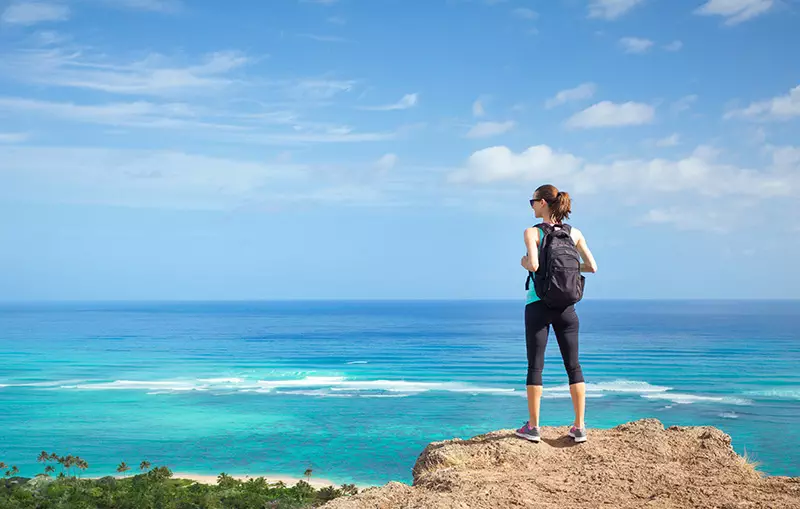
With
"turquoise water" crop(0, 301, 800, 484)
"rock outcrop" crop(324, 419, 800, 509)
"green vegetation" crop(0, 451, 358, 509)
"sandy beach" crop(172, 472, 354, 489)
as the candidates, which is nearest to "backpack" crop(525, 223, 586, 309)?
"rock outcrop" crop(324, 419, 800, 509)

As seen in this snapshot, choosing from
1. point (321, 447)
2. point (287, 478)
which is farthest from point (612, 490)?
point (321, 447)

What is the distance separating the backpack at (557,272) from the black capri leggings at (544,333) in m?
0.11

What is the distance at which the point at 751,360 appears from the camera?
1961 inches

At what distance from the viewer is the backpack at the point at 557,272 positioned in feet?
19.5

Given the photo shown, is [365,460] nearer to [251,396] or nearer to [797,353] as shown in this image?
[251,396]

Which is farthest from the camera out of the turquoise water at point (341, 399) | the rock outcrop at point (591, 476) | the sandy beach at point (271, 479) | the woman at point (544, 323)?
the turquoise water at point (341, 399)

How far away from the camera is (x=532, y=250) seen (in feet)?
19.7

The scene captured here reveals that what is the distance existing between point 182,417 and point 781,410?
23563 millimetres

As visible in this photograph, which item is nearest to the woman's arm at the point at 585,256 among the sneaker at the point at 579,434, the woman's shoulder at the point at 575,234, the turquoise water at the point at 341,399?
the woman's shoulder at the point at 575,234

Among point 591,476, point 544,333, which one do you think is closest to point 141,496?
point 544,333

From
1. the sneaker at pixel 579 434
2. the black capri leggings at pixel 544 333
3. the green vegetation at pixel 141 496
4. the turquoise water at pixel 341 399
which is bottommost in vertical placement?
the turquoise water at pixel 341 399

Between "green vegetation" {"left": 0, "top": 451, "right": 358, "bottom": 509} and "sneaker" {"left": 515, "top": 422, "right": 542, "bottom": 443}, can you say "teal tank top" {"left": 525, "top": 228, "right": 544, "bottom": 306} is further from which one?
"green vegetation" {"left": 0, "top": 451, "right": 358, "bottom": 509}

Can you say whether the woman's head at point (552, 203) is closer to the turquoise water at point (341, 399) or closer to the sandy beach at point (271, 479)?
the turquoise water at point (341, 399)

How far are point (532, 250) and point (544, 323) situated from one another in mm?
605
